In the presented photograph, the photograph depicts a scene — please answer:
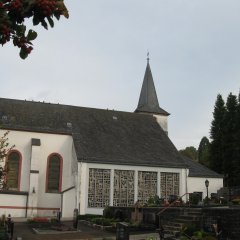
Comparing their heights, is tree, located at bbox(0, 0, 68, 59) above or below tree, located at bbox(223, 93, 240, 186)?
below

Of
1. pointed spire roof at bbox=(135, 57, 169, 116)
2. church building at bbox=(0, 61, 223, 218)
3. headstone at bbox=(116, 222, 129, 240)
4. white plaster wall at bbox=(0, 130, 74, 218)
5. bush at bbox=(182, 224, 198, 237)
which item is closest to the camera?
headstone at bbox=(116, 222, 129, 240)

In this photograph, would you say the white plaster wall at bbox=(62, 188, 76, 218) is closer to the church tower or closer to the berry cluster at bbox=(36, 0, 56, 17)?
the church tower

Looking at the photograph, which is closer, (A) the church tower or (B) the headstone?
(B) the headstone

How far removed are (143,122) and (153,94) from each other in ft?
22.8

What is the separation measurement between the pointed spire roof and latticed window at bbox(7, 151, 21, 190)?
17.6 meters

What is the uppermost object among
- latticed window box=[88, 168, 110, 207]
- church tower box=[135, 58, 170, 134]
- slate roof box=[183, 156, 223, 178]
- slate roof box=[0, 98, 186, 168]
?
church tower box=[135, 58, 170, 134]

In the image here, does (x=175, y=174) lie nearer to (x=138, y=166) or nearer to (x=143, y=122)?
(x=138, y=166)

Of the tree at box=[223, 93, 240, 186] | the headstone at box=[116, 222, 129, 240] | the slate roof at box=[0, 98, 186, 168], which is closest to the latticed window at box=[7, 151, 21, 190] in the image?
the slate roof at box=[0, 98, 186, 168]

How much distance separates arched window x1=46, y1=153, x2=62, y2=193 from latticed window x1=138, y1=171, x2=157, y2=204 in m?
7.10

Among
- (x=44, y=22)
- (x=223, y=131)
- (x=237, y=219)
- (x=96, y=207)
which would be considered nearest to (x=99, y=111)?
(x=96, y=207)

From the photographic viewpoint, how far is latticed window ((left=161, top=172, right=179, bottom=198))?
121 ft

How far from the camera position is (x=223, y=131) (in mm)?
52906

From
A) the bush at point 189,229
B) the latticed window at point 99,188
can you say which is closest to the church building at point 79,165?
the latticed window at point 99,188

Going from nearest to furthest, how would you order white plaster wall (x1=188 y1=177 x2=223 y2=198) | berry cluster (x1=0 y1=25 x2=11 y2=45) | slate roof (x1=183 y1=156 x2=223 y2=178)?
berry cluster (x1=0 y1=25 x2=11 y2=45) < white plaster wall (x1=188 y1=177 x2=223 y2=198) < slate roof (x1=183 y1=156 x2=223 y2=178)
